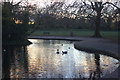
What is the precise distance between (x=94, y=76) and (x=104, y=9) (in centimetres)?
1646

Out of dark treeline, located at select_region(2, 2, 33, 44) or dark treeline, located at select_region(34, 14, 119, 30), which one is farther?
dark treeline, located at select_region(34, 14, 119, 30)

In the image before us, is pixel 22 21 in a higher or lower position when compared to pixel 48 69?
higher

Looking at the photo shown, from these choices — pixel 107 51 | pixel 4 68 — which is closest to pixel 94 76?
pixel 4 68

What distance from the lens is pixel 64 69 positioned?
11250mm

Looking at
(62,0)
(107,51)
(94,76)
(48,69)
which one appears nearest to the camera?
(94,76)

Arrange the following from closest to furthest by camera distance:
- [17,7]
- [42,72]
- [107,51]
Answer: [42,72] → [107,51] → [17,7]

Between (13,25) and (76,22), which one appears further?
(76,22)

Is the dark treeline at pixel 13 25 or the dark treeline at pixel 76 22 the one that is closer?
the dark treeline at pixel 13 25

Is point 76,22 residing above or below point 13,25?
above

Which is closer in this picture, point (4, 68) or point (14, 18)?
point (4, 68)

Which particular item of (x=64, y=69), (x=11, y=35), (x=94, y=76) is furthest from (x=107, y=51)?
(x=11, y=35)

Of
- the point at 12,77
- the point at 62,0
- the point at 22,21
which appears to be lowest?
the point at 12,77

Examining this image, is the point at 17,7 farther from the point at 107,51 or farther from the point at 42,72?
the point at 42,72

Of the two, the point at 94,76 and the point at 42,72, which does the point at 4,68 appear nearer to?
the point at 42,72
